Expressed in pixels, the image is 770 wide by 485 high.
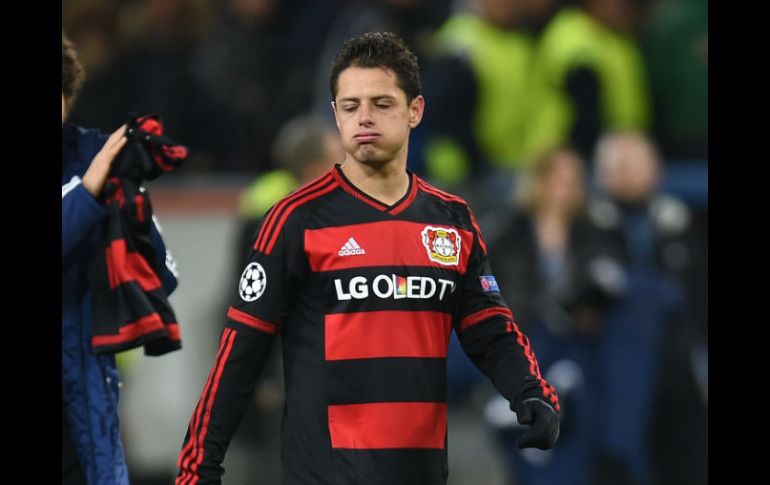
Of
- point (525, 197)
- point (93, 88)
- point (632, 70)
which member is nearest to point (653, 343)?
point (525, 197)

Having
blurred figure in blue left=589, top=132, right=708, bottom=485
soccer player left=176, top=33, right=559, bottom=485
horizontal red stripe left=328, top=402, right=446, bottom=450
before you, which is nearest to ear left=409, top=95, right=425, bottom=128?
soccer player left=176, top=33, right=559, bottom=485

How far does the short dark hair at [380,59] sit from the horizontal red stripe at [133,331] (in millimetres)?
894

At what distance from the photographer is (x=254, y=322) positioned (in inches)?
154

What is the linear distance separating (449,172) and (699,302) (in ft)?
5.46

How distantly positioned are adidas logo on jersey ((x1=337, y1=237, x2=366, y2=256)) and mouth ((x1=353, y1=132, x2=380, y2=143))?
28 centimetres

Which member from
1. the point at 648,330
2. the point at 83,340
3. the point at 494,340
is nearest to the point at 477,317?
the point at 494,340

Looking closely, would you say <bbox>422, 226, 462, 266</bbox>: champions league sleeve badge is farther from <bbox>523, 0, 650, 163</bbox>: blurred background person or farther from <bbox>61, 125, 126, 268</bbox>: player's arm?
<bbox>523, 0, 650, 163</bbox>: blurred background person

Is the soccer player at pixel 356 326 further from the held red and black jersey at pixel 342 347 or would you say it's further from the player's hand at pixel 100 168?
the player's hand at pixel 100 168

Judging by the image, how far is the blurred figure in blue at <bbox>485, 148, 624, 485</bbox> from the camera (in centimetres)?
778

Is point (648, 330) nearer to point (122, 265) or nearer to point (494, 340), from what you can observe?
point (494, 340)

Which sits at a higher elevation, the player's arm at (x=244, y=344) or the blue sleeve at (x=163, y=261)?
the blue sleeve at (x=163, y=261)

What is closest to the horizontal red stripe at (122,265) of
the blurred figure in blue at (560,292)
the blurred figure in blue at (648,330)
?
the blurred figure in blue at (560,292)

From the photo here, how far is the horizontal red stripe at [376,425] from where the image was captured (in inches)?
153

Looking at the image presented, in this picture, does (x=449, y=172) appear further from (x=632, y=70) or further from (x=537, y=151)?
(x=632, y=70)
